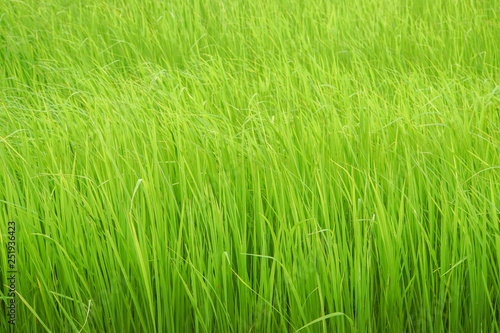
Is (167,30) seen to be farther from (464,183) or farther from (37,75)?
(464,183)

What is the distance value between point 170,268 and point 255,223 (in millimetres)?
275

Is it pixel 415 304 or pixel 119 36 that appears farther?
pixel 119 36

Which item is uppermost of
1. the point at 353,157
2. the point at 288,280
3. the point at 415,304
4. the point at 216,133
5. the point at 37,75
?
the point at 37,75

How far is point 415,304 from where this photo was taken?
1.35m

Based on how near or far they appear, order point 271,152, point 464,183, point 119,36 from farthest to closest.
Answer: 1. point 119,36
2. point 271,152
3. point 464,183

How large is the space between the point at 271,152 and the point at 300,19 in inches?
82.9

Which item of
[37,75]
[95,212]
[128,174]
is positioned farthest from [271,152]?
[37,75]

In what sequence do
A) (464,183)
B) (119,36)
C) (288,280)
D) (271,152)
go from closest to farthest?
(288,280)
(464,183)
(271,152)
(119,36)

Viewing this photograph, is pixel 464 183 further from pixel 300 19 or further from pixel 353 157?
pixel 300 19

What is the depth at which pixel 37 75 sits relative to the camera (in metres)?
3.00

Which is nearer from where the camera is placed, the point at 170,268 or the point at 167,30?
the point at 170,268

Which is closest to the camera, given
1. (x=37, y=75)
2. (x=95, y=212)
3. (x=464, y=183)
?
(x=95, y=212)

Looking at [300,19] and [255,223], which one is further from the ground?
[300,19]

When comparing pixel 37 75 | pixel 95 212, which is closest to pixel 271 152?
pixel 95 212
